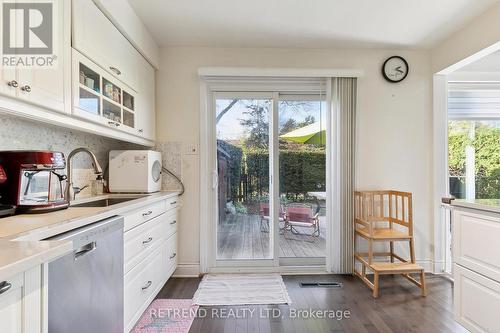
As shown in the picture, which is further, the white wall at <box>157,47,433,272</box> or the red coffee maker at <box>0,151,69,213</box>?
the white wall at <box>157,47,433,272</box>

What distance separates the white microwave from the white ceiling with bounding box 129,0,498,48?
1237mm

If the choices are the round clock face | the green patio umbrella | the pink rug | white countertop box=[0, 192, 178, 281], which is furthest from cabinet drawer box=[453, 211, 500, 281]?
white countertop box=[0, 192, 178, 281]

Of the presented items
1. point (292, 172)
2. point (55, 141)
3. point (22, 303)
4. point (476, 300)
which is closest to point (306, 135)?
point (292, 172)

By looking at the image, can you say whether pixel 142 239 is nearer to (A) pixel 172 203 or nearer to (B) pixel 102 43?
(A) pixel 172 203

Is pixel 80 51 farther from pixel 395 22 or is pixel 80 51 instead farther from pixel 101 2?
pixel 395 22

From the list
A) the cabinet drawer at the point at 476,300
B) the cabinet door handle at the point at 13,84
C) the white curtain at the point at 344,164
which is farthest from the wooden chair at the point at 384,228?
the cabinet door handle at the point at 13,84

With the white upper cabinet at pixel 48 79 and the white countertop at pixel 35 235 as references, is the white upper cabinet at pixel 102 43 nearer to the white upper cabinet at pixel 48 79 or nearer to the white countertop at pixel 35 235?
the white upper cabinet at pixel 48 79

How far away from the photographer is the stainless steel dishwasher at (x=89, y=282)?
3.34 feet

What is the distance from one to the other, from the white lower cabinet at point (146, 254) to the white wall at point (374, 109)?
89 cm

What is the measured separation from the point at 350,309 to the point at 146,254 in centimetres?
169

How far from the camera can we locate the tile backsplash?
1.55 meters

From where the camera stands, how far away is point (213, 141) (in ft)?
9.95

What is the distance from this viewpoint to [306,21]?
2.46 meters

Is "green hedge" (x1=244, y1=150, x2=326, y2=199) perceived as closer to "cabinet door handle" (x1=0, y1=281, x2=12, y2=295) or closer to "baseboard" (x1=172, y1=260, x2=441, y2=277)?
"baseboard" (x1=172, y1=260, x2=441, y2=277)
